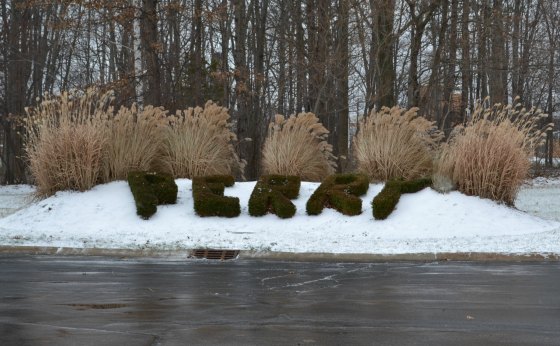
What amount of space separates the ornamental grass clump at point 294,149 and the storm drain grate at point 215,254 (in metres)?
5.00

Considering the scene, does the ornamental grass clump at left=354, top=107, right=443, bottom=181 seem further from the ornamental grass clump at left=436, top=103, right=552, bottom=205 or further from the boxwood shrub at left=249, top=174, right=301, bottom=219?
the boxwood shrub at left=249, top=174, right=301, bottom=219

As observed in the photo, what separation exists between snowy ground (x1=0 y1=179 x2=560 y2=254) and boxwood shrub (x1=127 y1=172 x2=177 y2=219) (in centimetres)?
19

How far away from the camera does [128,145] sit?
17156 mm

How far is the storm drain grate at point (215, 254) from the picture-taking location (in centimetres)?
1279

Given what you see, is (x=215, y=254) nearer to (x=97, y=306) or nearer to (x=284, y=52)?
(x=97, y=306)

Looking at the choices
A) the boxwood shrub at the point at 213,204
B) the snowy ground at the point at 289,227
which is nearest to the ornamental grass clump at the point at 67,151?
the snowy ground at the point at 289,227

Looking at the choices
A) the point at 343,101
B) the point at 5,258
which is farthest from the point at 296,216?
the point at 343,101

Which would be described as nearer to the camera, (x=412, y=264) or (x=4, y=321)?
(x=4, y=321)

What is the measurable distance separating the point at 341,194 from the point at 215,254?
3.46m

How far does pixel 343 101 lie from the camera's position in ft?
105

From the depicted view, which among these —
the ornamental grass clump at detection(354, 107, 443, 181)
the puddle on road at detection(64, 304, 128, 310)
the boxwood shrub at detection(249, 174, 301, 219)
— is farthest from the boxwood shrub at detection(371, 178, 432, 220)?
the puddle on road at detection(64, 304, 128, 310)

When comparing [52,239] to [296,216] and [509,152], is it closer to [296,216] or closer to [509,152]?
[296,216]

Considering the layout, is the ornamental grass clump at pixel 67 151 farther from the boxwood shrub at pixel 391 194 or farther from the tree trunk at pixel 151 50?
the tree trunk at pixel 151 50

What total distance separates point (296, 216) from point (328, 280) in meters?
5.74
